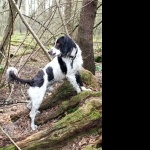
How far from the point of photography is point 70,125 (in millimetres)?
3961

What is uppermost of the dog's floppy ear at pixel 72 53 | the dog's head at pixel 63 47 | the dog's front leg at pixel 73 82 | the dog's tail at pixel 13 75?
the dog's head at pixel 63 47

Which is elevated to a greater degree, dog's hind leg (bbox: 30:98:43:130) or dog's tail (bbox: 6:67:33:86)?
dog's tail (bbox: 6:67:33:86)

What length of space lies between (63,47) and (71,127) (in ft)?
6.09

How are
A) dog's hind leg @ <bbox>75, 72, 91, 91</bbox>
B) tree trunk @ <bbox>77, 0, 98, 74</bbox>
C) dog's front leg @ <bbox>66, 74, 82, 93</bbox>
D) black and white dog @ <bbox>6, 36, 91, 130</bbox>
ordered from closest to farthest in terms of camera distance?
dog's front leg @ <bbox>66, 74, 82, 93</bbox>
dog's hind leg @ <bbox>75, 72, 91, 91</bbox>
black and white dog @ <bbox>6, 36, 91, 130</bbox>
tree trunk @ <bbox>77, 0, 98, 74</bbox>

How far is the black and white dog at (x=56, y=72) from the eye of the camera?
5.40 meters

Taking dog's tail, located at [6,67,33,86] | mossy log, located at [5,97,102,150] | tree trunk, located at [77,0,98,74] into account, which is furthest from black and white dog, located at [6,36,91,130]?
tree trunk, located at [77,0,98,74]

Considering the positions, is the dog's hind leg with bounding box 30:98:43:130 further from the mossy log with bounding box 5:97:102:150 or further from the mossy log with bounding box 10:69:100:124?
the mossy log with bounding box 5:97:102:150

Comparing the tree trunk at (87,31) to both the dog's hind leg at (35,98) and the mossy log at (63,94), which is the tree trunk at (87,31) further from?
the dog's hind leg at (35,98)

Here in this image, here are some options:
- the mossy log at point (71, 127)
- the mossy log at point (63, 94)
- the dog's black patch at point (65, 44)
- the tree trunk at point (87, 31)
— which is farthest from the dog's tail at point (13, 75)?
the tree trunk at point (87, 31)

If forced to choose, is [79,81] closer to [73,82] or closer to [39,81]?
[73,82]

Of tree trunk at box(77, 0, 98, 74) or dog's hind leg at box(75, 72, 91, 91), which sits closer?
dog's hind leg at box(75, 72, 91, 91)

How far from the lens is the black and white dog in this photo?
5.40 meters
